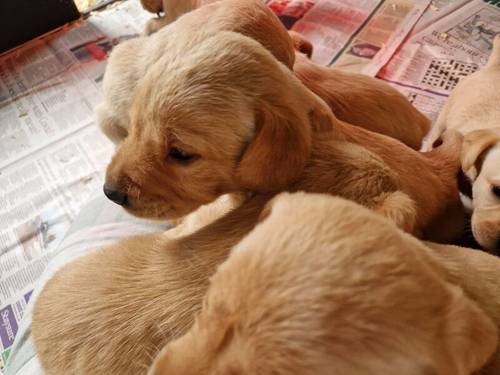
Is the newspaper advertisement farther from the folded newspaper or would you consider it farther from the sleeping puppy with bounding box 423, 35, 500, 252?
the sleeping puppy with bounding box 423, 35, 500, 252

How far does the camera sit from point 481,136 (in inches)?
58.1

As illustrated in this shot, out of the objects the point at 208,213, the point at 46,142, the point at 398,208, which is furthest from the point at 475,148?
the point at 46,142

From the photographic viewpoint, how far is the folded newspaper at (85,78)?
2.00 meters

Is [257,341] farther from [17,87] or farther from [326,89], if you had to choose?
[17,87]

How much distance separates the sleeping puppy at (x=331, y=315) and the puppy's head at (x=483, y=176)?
2.12 feet

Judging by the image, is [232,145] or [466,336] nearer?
[466,336]

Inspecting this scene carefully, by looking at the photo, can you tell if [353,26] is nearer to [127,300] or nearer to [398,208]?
[398,208]

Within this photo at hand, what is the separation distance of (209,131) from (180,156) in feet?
0.29

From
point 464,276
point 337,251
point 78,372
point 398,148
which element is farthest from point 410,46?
point 78,372

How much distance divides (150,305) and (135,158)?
331 mm

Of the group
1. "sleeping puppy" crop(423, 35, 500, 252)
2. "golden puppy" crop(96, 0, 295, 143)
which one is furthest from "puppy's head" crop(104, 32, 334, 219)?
"sleeping puppy" crop(423, 35, 500, 252)

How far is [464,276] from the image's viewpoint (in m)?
0.93

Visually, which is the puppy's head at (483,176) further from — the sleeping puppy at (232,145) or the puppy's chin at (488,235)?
the sleeping puppy at (232,145)

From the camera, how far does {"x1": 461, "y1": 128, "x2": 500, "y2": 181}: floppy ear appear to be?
143cm
